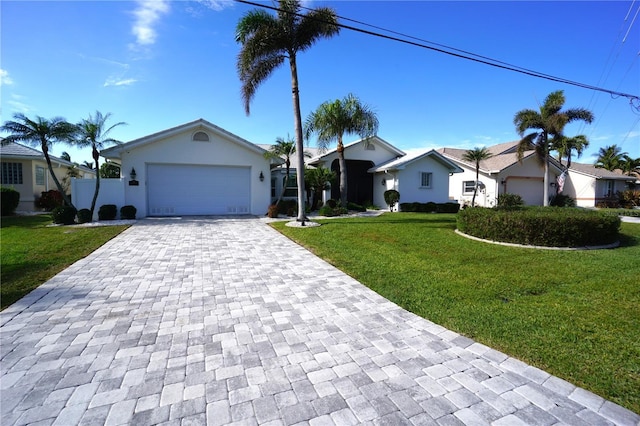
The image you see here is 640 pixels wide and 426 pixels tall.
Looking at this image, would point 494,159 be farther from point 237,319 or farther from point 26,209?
point 26,209

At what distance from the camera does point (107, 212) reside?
44.8 feet

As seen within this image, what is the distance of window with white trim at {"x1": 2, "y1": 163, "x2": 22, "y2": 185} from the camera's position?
1828 centimetres

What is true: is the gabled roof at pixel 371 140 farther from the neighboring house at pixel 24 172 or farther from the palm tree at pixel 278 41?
the neighboring house at pixel 24 172

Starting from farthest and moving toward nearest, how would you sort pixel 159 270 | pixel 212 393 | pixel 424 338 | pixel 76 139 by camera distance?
pixel 76 139 → pixel 159 270 → pixel 424 338 → pixel 212 393

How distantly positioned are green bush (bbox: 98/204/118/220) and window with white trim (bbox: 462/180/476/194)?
84.5 feet

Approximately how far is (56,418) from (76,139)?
48.1ft

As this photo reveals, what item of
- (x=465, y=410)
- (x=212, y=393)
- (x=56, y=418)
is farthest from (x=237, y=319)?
(x=465, y=410)

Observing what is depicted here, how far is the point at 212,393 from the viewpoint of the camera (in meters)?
2.55

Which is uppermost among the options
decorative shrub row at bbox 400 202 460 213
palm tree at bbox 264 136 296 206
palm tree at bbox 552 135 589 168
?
palm tree at bbox 552 135 589 168

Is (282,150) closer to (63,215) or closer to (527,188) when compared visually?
(63,215)

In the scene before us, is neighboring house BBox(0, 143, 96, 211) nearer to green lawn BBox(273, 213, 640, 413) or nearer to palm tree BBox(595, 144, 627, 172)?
green lawn BBox(273, 213, 640, 413)

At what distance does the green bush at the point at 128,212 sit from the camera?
14.0m

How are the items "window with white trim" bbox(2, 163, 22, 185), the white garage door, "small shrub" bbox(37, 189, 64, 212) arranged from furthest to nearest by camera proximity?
"small shrub" bbox(37, 189, 64, 212), "window with white trim" bbox(2, 163, 22, 185), the white garage door

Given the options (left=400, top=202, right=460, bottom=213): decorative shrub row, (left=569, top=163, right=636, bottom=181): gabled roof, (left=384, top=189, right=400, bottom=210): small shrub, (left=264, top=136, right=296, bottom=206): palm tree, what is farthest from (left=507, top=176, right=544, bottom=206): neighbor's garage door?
(left=264, top=136, right=296, bottom=206): palm tree
